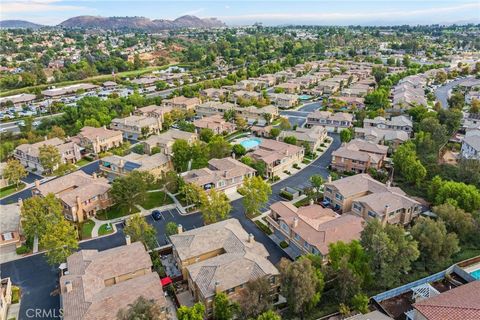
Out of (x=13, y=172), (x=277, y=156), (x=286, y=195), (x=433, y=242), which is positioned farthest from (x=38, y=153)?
(x=433, y=242)

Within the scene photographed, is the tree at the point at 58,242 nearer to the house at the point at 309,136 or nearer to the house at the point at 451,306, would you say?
the house at the point at 451,306

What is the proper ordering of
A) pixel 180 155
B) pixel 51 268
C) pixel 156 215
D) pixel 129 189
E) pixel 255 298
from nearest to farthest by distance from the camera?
pixel 255 298
pixel 51 268
pixel 129 189
pixel 156 215
pixel 180 155

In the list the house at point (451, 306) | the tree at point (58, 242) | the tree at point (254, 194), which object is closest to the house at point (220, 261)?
the tree at point (254, 194)

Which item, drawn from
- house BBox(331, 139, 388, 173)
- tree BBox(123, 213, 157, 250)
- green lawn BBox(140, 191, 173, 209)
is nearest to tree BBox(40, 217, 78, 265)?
tree BBox(123, 213, 157, 250)

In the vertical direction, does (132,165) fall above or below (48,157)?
below

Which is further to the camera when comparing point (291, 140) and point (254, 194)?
point (291, 140)

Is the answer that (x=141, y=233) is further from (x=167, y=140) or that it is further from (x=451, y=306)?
(x=167, y=140)
